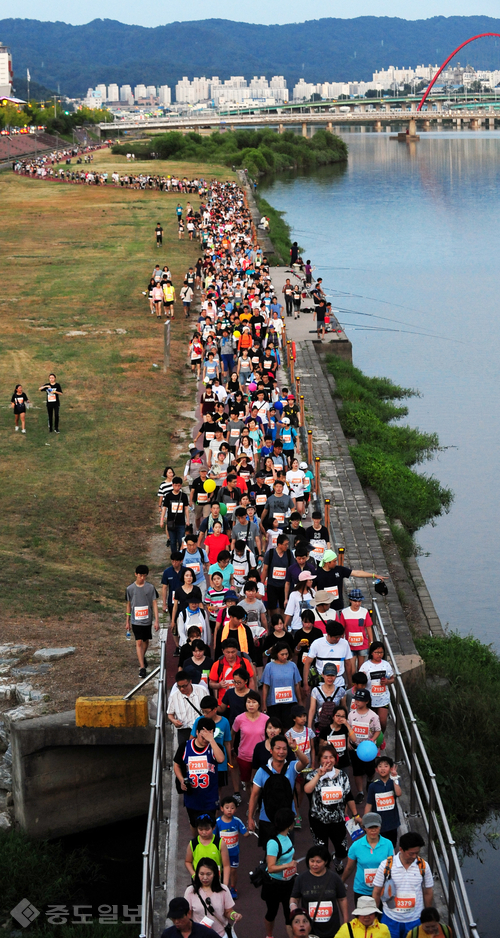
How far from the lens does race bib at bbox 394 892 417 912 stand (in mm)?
6590

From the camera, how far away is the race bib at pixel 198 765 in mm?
7676

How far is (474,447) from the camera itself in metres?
26.8

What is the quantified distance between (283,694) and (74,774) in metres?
3.18

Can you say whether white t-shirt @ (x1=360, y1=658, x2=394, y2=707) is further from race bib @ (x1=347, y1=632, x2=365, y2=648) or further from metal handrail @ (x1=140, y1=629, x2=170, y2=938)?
metal handrail @ (x1=140, y1=629, x2=170, y2=938)

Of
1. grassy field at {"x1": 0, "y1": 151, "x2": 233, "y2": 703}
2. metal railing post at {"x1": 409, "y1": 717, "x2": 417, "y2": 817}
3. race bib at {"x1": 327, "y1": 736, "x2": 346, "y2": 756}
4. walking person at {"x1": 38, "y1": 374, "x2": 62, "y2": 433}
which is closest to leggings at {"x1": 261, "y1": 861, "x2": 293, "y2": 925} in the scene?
race bib at {"x1": 327, "y1": 736, "x2": 346, "y2": 756}

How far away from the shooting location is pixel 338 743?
8008 mm

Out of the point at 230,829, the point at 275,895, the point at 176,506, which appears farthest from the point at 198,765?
the point at 176,506

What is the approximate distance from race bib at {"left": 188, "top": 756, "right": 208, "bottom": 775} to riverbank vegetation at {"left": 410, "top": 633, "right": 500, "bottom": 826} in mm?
4411

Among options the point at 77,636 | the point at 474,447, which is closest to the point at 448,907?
the point at 77,636

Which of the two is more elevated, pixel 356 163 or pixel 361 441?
pixel 356 163

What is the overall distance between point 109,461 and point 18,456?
165 centimetres

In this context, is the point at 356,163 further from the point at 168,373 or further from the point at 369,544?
the point at 369,544

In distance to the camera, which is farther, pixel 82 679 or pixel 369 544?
pixel 369 544

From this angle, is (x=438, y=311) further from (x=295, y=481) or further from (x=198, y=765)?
(x=198, y=765)
